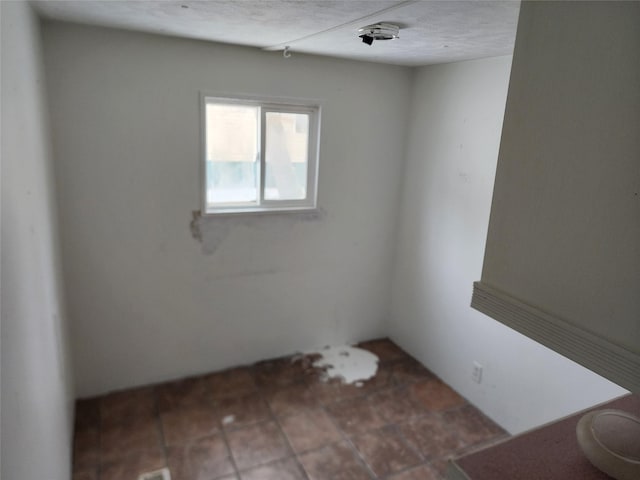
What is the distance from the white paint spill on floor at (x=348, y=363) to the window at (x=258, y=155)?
1.21 metres

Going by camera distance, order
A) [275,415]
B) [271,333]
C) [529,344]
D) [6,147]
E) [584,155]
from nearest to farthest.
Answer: [584,155] < [6,147] < [529,344] < [275,415] < [271,333]

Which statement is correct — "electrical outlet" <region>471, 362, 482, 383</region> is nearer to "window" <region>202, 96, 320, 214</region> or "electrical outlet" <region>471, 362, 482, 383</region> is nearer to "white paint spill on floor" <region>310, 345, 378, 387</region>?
"white paint spill on floor" <region>310, 345, 378, 387</region>

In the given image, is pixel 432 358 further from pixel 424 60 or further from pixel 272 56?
pixel 272 56

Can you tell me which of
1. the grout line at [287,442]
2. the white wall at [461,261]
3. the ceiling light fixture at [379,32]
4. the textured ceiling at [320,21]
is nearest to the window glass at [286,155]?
the textured ceiling at [320,21]

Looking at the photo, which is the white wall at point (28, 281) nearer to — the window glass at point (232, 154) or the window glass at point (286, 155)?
the window glass at point (232, 154)

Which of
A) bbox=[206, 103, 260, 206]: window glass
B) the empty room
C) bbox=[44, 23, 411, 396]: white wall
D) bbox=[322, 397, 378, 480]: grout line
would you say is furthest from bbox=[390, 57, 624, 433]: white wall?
bbox=[206, 103, 260, 206]: window glass

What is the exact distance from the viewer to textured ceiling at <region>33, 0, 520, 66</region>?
1646 millimetres

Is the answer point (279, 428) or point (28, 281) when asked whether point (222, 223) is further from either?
point (28, 281)

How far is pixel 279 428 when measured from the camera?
262cm

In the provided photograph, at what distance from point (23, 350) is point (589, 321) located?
5.07 feet

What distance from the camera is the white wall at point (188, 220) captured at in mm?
2443

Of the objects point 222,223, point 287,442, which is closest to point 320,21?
point 222,223

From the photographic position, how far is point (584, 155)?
0.90 m

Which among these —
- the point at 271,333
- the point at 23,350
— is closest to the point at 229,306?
the point at 271,333
